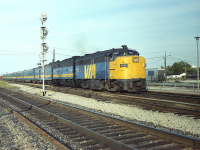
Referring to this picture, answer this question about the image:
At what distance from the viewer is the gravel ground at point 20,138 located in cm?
429

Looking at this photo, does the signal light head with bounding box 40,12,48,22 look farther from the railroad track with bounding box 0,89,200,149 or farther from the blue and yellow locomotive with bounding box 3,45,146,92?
the railroad track with bounding box 0,89,200,149

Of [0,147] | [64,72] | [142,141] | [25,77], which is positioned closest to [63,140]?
[0,147]

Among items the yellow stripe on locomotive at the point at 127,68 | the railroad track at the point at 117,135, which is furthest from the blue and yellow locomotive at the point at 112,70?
the railroad track at the point at 117,135

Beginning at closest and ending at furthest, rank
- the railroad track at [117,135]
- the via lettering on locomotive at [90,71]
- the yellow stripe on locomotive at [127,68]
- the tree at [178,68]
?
the railroad track at [117,135] → the yellow stripe on locomotive at [127,68] → the via lettering on locomotive at [90,71] → the tree at [178,68]

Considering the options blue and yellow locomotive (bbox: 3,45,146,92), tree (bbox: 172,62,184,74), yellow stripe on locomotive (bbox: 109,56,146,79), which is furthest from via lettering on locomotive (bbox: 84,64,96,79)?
tree (bbox: 172,62,184,74)

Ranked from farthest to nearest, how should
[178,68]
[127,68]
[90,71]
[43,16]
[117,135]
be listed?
[178,68] → [90,71] → [43,16] → [127,68] → [117,135]

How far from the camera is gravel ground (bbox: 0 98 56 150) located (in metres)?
4.29

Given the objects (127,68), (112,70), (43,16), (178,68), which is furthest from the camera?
(178,68)

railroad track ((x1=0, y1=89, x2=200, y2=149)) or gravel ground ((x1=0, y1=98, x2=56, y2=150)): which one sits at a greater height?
railroad track ((x1=0, y1=89, x2=200, y2=149))

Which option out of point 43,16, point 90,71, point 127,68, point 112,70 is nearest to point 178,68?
point 90,71

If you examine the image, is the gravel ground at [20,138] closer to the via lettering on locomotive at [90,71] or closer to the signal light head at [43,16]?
the via lettering on locomotive at [90,71]

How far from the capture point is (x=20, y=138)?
16.2ft

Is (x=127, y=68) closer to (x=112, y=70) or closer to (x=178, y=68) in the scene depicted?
(x=112, y=70)

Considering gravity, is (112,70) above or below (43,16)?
below
